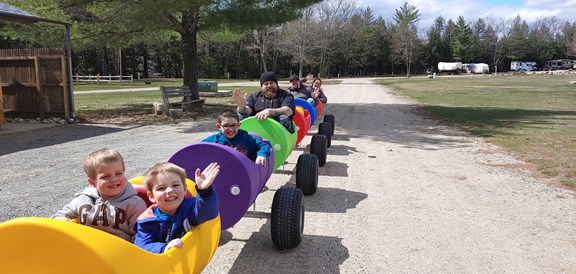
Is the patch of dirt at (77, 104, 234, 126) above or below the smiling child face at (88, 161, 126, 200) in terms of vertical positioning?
below

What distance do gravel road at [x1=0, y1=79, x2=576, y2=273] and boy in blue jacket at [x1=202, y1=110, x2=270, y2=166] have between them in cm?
84

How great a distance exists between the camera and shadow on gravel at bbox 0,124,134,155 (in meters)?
9.34

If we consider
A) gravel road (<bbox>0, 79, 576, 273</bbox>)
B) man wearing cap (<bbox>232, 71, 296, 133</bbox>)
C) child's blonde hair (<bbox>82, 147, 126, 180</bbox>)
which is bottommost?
gravel road (<bbox>0, 79, 576, 273</bbox>)

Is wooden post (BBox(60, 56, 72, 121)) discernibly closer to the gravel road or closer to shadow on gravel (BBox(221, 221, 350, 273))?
the gravel road

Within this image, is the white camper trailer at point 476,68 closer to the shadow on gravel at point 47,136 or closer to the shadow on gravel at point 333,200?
the shadow on gravel at point 47,136

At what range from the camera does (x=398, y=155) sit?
8758 millimetres

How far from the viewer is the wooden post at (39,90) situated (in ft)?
42.4

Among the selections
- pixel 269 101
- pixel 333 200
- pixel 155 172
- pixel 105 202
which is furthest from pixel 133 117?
pixel 155 172

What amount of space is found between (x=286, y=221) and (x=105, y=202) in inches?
66.5

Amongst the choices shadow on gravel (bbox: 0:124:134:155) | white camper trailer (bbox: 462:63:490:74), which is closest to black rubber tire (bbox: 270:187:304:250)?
shadow on gravel (bbox: 0:124:134:155)

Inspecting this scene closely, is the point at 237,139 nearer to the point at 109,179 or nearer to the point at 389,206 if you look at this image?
the point at 109,179

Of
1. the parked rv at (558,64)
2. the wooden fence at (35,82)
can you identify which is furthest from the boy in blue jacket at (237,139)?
the parked rv at (558,64)

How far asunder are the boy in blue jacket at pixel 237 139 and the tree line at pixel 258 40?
9027 mm

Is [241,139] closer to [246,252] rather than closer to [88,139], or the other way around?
[246,252]
